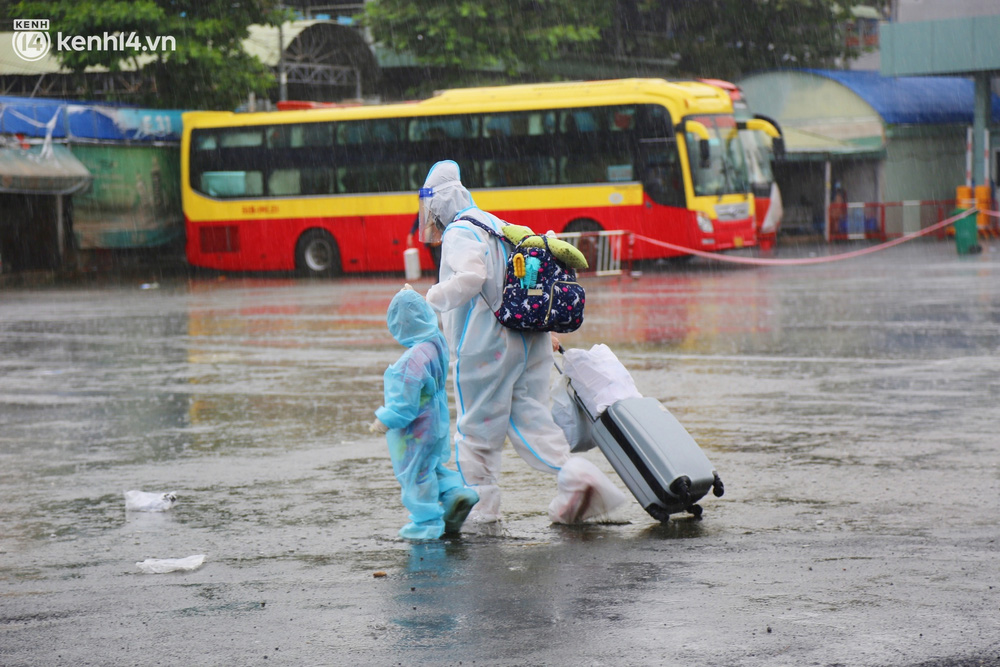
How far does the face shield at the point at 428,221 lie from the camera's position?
5977 mm

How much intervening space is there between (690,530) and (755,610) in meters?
1.23

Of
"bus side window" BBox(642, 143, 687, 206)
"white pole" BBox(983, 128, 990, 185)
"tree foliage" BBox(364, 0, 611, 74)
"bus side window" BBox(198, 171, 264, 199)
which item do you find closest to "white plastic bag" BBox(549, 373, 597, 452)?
"bus side window" BBox(642, 143, 687, 206)

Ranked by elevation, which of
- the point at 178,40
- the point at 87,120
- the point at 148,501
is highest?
the point at 178,40

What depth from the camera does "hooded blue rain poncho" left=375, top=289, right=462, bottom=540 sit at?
550 centimetres

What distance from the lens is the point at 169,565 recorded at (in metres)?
5.25

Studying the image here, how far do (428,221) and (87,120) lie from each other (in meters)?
24.4

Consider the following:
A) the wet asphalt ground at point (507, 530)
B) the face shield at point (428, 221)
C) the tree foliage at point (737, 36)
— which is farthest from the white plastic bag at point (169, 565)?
the tree foliage at point (737, 36)

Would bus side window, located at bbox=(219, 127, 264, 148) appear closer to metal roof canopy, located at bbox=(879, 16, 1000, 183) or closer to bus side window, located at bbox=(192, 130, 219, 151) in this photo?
bus side window, located at bbox=(192, 130, 219, 151)

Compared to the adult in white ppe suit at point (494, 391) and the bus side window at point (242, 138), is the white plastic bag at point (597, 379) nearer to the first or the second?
the adult in white ppe suit at point (494, 391)

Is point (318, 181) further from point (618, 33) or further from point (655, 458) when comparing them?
point (655, 458)

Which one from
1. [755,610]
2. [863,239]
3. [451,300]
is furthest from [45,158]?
[755,610]

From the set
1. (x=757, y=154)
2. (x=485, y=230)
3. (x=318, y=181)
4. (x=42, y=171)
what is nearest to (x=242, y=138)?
(x=318, y=181)

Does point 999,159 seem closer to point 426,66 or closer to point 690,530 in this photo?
point 426,66

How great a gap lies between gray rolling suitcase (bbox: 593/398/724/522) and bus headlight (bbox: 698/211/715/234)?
1957cm
